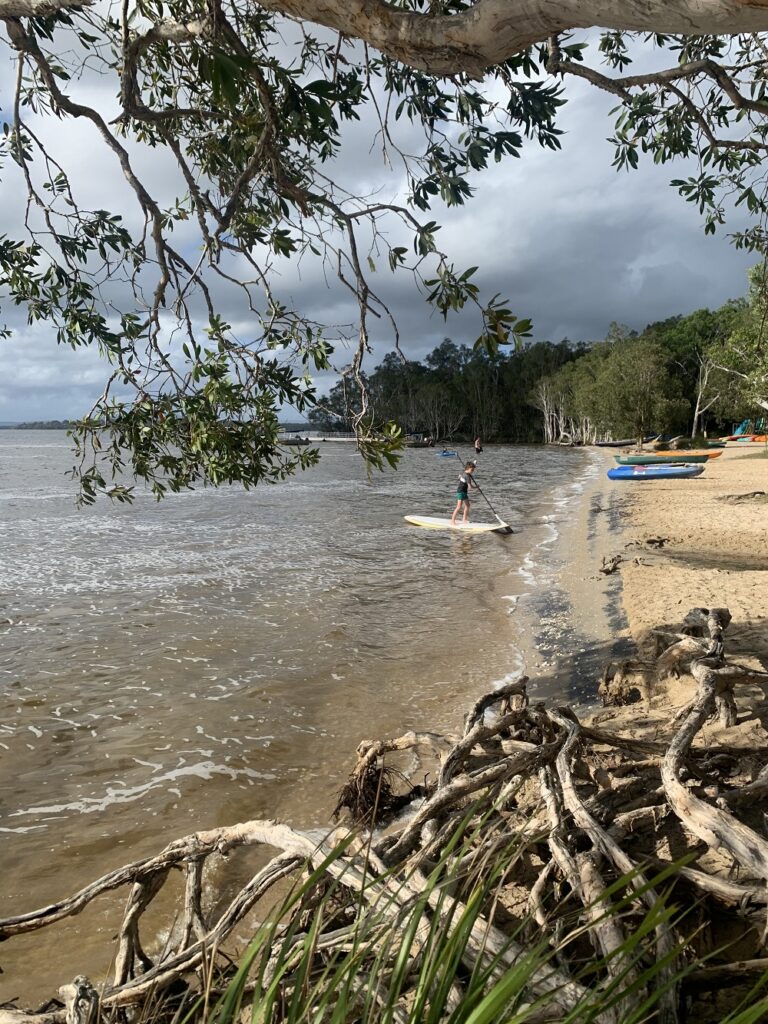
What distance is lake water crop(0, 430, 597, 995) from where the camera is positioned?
5.15 meters

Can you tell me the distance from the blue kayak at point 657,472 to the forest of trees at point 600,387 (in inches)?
181

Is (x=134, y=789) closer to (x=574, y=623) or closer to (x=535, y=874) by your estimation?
(x=535, y=874)

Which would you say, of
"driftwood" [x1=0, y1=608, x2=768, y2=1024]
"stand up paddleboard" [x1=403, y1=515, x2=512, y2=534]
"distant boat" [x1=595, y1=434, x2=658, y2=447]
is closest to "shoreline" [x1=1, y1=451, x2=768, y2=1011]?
"driftwood" [x1=0, y1=608, x2=768, y2=1024]

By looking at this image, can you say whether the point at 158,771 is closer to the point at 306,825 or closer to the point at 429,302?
the point at 306,825

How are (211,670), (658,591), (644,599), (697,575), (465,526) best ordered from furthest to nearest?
(465,526), (697,575), (658,591), (644,599), (211,670)

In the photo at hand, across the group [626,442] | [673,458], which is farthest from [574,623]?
[626,442]

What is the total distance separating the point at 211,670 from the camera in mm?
8500

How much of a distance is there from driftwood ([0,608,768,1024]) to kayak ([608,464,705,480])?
103 feet

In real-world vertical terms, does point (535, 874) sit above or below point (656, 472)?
A: below

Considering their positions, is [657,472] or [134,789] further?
[657,472]

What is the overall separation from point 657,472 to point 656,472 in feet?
0.16

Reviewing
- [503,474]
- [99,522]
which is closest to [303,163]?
[99,522]

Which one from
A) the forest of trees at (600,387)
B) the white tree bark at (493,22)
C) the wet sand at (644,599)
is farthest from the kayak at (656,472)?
the white tree bark at (493,22)

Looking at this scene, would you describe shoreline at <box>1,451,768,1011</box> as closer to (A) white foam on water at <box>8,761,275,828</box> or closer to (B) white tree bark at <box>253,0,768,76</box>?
(A) white foam on water at <box>8,761,275,828</box>
